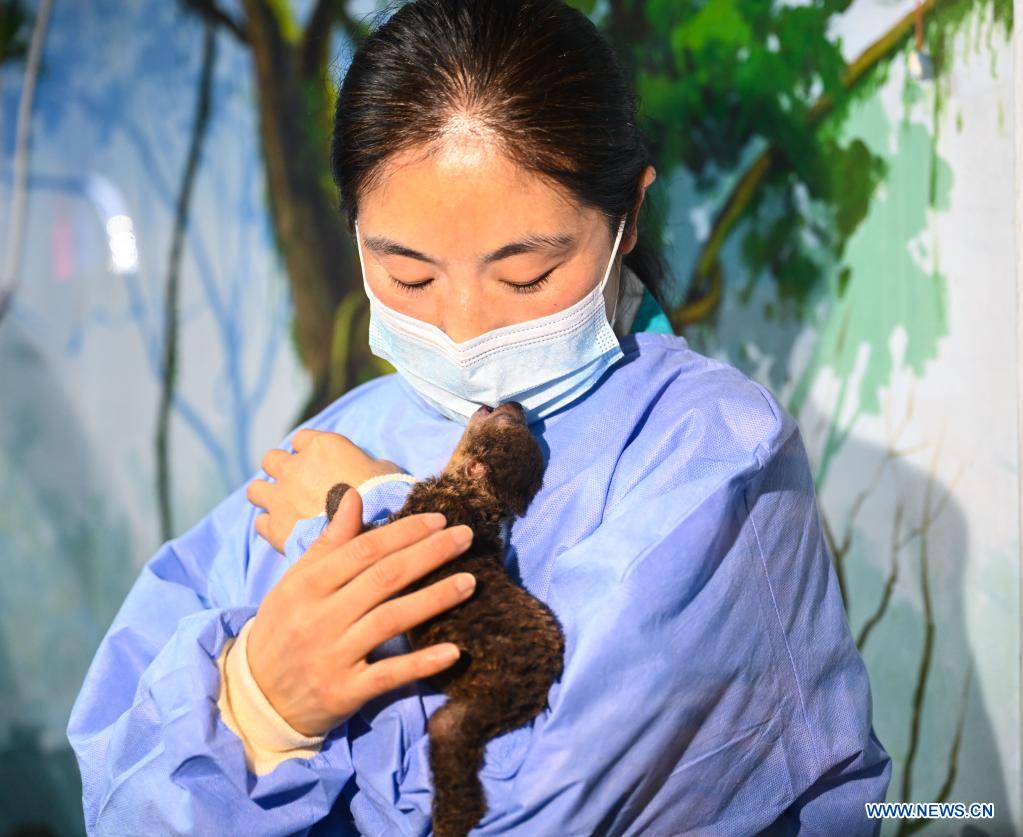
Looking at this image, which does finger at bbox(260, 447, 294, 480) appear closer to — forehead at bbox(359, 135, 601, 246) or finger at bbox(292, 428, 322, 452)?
finger at bbox(292, 428, 322, 452)

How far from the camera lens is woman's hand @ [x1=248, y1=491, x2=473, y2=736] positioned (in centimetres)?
125

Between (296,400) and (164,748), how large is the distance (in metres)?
1.92

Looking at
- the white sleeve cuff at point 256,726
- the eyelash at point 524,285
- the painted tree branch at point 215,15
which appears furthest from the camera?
the painted tree branch at point 215,15

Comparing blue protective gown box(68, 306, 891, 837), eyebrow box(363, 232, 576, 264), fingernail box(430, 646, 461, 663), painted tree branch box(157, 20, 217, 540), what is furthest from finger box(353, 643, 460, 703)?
painted tree branch box(157, 20, 217, 540)

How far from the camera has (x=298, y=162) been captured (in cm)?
314

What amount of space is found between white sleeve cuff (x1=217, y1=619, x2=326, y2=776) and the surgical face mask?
521 mm

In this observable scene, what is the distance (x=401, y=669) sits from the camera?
1.25 meters

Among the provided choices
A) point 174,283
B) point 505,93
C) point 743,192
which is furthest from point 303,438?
point 174,283

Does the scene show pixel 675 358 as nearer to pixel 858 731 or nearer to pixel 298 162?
pixel 858 731

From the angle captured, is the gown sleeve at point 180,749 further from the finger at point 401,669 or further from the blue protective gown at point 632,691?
the finger at point 401,669

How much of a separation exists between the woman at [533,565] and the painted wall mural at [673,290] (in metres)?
0.49

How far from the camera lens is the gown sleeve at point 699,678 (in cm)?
123

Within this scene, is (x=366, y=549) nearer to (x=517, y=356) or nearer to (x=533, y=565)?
(x=533, y=565)

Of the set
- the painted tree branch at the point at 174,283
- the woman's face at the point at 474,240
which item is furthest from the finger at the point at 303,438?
the painted tree branch at the point at 174,283
